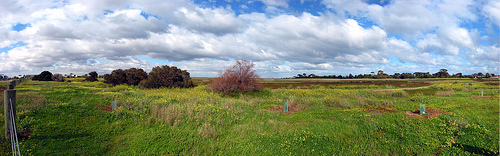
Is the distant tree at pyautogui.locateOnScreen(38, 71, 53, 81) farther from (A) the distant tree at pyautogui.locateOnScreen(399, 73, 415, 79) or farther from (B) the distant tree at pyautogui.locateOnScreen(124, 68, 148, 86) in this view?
(A) the distant tree at pyautogui.locateOnScreen(399, 73, 415, 79)

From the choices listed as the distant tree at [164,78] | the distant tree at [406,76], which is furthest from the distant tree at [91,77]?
the distant tree at [406,76]

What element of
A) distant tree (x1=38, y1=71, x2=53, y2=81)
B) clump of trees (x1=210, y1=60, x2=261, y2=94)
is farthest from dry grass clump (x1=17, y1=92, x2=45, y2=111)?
distant tree (x1=38, y1=71, x2=53, y2=81)

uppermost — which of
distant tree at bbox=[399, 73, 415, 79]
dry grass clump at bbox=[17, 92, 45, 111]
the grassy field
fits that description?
distant tree at bbox=[399, 73, 415, 79]

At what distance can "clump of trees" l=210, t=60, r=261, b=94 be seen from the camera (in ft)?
92.3

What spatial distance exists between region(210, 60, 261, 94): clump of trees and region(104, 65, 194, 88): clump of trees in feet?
39.0

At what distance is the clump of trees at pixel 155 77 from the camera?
3584cm

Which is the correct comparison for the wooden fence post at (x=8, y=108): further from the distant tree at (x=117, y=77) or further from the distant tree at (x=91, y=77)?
the distant tree at (x=91, y=77)

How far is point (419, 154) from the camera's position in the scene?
734cm

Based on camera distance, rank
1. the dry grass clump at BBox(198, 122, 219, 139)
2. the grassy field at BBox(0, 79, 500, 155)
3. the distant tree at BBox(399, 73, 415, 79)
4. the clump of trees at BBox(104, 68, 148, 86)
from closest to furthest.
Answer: the grassy field at BBox(0, 79, 500, 155) → the dry grass clump at BBox(198, 122, 219, 139) → the clump of trees at BBox(104, 68, 148, 86) → the distant tree at BBox(399, 73, 415, 79)

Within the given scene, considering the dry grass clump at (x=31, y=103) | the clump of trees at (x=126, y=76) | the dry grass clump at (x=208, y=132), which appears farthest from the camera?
the clump of trees at (x=126, y=76)

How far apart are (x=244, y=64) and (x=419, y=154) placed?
22700mm

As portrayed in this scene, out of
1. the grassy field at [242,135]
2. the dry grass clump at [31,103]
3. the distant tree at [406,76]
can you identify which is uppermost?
the distant tree at [406,76]

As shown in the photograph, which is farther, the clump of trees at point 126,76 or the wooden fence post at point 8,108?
the clump of trees at point 126,76

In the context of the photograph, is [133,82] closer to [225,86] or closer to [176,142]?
[225,86]
